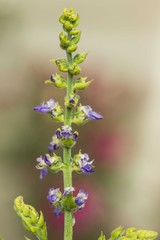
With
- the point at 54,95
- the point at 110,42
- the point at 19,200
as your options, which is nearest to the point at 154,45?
the point at 110,42

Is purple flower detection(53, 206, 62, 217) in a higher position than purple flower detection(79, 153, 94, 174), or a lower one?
lower

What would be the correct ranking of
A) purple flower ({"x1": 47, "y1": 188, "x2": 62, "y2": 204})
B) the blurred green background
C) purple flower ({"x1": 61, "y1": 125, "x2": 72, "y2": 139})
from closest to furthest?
1. purple flower ({"x1": 61, "y1": 125, "x2": 72, "y2": 139})
2. purple flower ({"x1": 47, "y1": 188, "x2": 62, "y2": 204})
3. the blurred green background

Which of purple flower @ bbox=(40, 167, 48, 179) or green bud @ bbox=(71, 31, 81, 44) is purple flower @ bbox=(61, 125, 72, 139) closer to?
purple flower @ bbox=(40, 167, 48, 179)

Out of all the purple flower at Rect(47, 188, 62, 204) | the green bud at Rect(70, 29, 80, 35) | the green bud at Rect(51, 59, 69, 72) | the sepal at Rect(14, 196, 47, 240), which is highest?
the green bud at Rect(70, 29, 80, 35)

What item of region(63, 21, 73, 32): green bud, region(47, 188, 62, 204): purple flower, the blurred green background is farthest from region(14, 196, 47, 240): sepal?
the blurred green background

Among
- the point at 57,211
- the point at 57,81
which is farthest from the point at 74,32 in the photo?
the point at 57,211

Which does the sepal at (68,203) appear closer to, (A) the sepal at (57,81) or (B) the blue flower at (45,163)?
(B) the blue flower at (45,163)

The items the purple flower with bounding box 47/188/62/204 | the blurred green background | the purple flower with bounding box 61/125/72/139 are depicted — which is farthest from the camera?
the blurred green background

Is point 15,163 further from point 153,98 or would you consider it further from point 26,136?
point 153,98

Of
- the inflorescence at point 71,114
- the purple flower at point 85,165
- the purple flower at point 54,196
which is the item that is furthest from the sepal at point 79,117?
the purple flower at point 54,196
